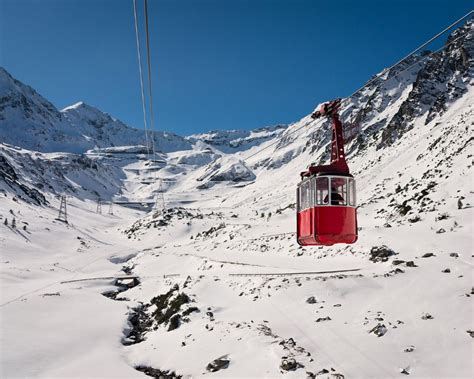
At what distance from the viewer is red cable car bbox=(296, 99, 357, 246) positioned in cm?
1781

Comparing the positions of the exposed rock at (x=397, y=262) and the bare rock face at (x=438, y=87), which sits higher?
the bare rock face at (x=438, y=87)

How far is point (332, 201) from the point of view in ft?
58.7

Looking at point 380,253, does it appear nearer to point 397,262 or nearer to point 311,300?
point 397,262

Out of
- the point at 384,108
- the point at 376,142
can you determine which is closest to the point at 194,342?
the point at 376,142

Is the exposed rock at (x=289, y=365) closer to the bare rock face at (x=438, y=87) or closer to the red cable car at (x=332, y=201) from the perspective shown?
the red cable car at (x=332, y=201)

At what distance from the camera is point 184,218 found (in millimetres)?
104312

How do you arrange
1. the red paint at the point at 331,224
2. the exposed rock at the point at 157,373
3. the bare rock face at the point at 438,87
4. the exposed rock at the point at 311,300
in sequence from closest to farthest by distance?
the exposed rock at the point at 157,373 < the red paint at the point at 331,224 < the exposed rock at the point at 311,300 < the bare rock face at the point at 438,87

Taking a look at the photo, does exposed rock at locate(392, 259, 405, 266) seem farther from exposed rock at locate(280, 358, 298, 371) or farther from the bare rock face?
the bare rock face

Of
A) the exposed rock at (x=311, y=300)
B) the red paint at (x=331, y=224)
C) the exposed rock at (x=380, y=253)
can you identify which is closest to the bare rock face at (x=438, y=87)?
the exposed rock at (x=380, y=253)

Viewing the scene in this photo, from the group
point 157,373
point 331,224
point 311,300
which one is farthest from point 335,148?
point 157,373

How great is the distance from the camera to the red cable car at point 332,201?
17812 millimetres

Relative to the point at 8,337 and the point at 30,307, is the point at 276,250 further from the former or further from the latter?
the point at 8,337

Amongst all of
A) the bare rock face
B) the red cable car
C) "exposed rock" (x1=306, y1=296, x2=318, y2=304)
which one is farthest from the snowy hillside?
the bare rock face

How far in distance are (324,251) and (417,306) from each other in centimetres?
1944
